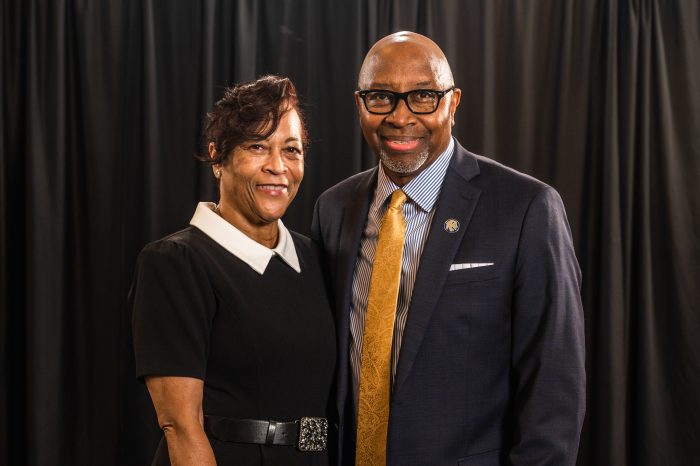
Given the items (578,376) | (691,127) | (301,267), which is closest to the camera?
(578,376)

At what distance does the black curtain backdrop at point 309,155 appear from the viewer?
11.2 ft

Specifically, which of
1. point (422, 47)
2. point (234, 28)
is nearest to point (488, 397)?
point (422, 47)

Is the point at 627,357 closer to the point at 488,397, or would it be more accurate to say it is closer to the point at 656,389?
the point at 656,389

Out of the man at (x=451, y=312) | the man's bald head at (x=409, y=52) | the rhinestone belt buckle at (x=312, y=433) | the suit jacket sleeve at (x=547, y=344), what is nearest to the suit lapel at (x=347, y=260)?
the man at (x=451, y=312)

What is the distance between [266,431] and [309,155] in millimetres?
1845

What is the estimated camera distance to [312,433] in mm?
2004

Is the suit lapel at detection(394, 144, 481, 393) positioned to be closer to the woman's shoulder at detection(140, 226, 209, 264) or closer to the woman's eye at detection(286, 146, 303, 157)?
the woman's eye at detection(286, 146, 303, 157)

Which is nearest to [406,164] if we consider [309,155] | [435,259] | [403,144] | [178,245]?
[403,144]

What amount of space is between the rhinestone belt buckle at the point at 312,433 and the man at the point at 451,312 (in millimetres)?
127

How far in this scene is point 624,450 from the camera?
11.3ft

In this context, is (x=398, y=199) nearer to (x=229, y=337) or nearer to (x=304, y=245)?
(x=304, y=245)

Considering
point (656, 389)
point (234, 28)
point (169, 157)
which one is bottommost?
point (656, 389)

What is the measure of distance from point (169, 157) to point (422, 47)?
167cm

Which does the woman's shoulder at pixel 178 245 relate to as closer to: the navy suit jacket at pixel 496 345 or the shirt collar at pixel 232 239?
the shirt collar at pixel 232 239
